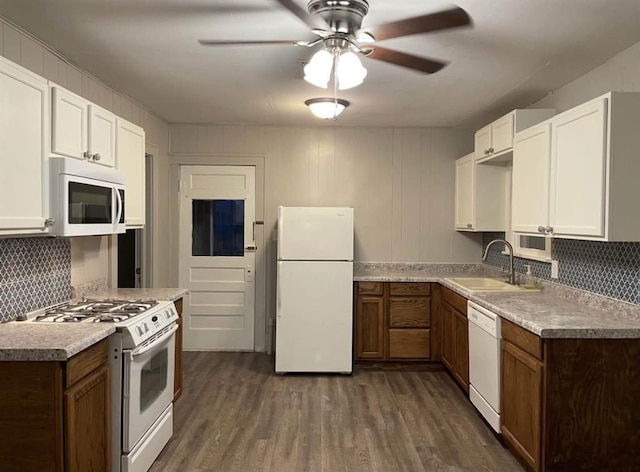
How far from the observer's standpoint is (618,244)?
284 cm

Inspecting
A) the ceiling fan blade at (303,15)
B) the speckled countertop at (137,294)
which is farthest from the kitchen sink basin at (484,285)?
the ceiling fan blade at (303,15)

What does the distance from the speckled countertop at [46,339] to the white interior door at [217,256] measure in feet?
8.93

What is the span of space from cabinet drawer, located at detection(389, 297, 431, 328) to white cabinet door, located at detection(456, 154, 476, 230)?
32.2 inches

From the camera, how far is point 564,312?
285 cm

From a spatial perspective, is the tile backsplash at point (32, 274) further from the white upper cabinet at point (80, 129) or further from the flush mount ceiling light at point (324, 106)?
the flush mount ceiling light at point (324, 106)

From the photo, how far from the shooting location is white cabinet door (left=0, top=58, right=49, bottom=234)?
6.79ft

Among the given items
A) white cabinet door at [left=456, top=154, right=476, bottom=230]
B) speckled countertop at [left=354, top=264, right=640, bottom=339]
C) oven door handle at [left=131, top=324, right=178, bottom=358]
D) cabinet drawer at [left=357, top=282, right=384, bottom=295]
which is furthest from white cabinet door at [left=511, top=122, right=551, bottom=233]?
oven door handle at [left=131, top=324, right=178, bottom=358]

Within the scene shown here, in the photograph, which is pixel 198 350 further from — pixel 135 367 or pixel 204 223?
pixel 135 367

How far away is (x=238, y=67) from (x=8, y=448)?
2.33m

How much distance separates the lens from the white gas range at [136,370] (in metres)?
2.45

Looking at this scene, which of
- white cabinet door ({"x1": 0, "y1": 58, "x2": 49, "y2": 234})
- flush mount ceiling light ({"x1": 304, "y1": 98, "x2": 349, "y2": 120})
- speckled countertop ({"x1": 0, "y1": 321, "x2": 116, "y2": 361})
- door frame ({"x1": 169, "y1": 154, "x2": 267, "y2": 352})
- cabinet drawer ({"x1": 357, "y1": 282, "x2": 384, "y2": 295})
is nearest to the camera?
speckled countertop ({"x1": 0, "y1": 321, "x2": 116, "y2": 361})

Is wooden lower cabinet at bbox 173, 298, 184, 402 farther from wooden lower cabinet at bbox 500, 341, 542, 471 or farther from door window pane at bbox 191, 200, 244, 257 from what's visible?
wooden lower cabinet at bbox 500, 341, 542, 471

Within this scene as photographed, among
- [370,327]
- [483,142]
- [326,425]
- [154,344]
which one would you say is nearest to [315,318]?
[370,327]

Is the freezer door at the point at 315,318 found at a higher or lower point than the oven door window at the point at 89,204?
lower
